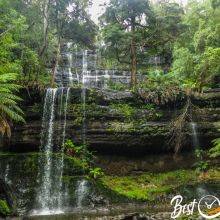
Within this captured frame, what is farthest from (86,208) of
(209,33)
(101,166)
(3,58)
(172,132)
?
(209,33)

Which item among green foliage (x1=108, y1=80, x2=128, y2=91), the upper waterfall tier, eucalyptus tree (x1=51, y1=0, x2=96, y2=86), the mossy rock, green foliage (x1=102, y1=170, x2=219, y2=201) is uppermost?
eucalyptus tree (x1=51, y1=0, x2=96, y2=86)

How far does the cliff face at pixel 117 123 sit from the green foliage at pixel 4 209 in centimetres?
488

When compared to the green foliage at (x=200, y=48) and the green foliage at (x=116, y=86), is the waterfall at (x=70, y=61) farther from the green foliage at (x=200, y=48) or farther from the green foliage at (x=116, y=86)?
the green foliage at (x=200, y=48)

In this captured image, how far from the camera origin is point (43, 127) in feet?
65.0

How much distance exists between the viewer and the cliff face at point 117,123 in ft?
65.1

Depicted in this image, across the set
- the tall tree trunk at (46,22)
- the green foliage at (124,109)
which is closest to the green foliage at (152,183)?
the green foliage at (124,109)

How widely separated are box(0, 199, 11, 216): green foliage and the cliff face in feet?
16.0

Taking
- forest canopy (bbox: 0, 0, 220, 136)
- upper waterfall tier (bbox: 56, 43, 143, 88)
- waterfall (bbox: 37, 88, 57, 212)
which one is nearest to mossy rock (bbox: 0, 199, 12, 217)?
waterfall (bbox: 37, 88, 57, 212)

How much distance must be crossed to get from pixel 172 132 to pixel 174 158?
168 centimetres

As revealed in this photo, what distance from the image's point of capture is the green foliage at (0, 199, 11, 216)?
1472cm

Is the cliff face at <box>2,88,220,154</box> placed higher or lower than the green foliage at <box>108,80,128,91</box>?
lower

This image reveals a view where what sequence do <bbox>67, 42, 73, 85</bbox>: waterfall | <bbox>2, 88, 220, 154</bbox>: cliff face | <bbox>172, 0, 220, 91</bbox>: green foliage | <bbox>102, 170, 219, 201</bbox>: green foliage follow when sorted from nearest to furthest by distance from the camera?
<bbox>102, 170, 219, 201</bbox>: green foliage, <bbox>2, 88, 220, 154</bbox>: cliff face, <bbox>172, 0, 220, 91</bbox>: green foliage, <bbox>67, 42, 73, 85</bbox>: waterfall

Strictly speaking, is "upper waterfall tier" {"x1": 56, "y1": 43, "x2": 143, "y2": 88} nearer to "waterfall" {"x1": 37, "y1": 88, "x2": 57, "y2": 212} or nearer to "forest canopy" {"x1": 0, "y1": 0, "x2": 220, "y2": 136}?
"forest canopy" {"x1": 0, "y1": 0, "x2": 220, "y2": 136}

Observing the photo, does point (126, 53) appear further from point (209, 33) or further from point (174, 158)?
point (174, 158)
